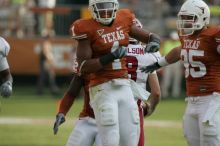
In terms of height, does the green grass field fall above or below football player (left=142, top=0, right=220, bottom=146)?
below

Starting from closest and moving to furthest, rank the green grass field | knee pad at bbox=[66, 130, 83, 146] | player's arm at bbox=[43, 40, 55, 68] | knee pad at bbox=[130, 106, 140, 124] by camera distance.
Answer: knee pad at bbox=[130, 106, 140, 124] < knee pad at bbox=[66, 130, 83, 146] < the green grass field < player's arm at bbox=[43, 40, 55, 68]

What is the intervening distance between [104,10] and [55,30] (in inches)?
541

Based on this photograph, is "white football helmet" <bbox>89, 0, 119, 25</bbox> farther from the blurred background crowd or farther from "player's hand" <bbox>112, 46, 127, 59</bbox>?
the blurred background crowd

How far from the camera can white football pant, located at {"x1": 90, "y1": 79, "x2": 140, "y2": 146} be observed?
6836 millimetres

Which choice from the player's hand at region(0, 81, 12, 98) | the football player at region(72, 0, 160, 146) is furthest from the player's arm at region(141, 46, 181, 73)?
the player's hand at region(0, 81, 12, 98)

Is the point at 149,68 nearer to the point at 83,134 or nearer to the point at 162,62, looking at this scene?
the point at 162,62

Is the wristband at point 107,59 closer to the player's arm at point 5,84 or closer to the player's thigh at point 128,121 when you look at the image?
the player's thigh at point 128,121

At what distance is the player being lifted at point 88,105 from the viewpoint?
7.27 m

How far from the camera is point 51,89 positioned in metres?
19.6

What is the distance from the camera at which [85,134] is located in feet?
23.8

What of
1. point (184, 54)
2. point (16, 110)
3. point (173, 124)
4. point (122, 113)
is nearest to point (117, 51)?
point (122, 113)

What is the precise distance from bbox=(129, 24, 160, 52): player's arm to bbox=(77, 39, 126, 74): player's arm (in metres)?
0.31

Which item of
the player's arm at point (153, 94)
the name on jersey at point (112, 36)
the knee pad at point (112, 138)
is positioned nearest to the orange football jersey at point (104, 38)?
the name on jersey at point (112, 36)

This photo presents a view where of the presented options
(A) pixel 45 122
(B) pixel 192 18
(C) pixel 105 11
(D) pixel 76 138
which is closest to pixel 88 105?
(D) pixel 76 138
